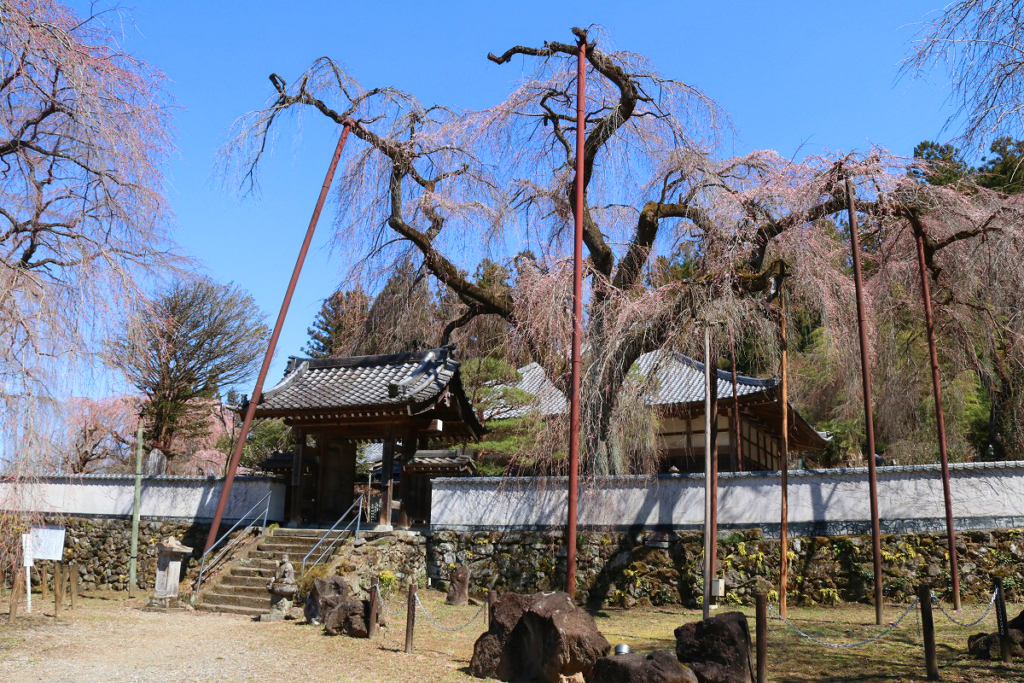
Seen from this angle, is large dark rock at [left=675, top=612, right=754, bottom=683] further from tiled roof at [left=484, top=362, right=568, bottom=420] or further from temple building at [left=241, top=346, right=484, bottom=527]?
temple building at [left=241, top=346, right=484, bottom=527]

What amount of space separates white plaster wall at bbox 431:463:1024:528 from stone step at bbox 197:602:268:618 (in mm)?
3964

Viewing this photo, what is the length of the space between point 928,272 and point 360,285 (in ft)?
34.3

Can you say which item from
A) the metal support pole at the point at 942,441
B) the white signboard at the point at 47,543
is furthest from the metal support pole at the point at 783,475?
the white signboard at the point at 47,543

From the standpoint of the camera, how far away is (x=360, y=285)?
15703mm

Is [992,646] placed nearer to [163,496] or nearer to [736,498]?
[736,498]

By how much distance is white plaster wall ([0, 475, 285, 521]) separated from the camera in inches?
638

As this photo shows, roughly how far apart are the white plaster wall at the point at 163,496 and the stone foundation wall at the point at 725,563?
4.07m

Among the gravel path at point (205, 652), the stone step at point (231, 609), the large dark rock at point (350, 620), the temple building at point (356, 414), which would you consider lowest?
the stone step at point (231, 609)

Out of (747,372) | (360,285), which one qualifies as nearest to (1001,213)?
(360,285)

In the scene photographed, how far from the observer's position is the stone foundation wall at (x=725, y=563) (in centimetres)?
1188

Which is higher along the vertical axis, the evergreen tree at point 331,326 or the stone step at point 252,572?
the evergreen tree at point 331,326

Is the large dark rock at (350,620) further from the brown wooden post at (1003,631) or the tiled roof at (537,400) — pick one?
the brown wooden post at (1003,631)

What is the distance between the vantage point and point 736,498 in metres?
13.4

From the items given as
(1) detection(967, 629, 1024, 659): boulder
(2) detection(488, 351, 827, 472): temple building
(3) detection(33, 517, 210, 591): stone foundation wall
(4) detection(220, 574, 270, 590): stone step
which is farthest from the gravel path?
(2) detection(488, 351, 827, 472): temple building
